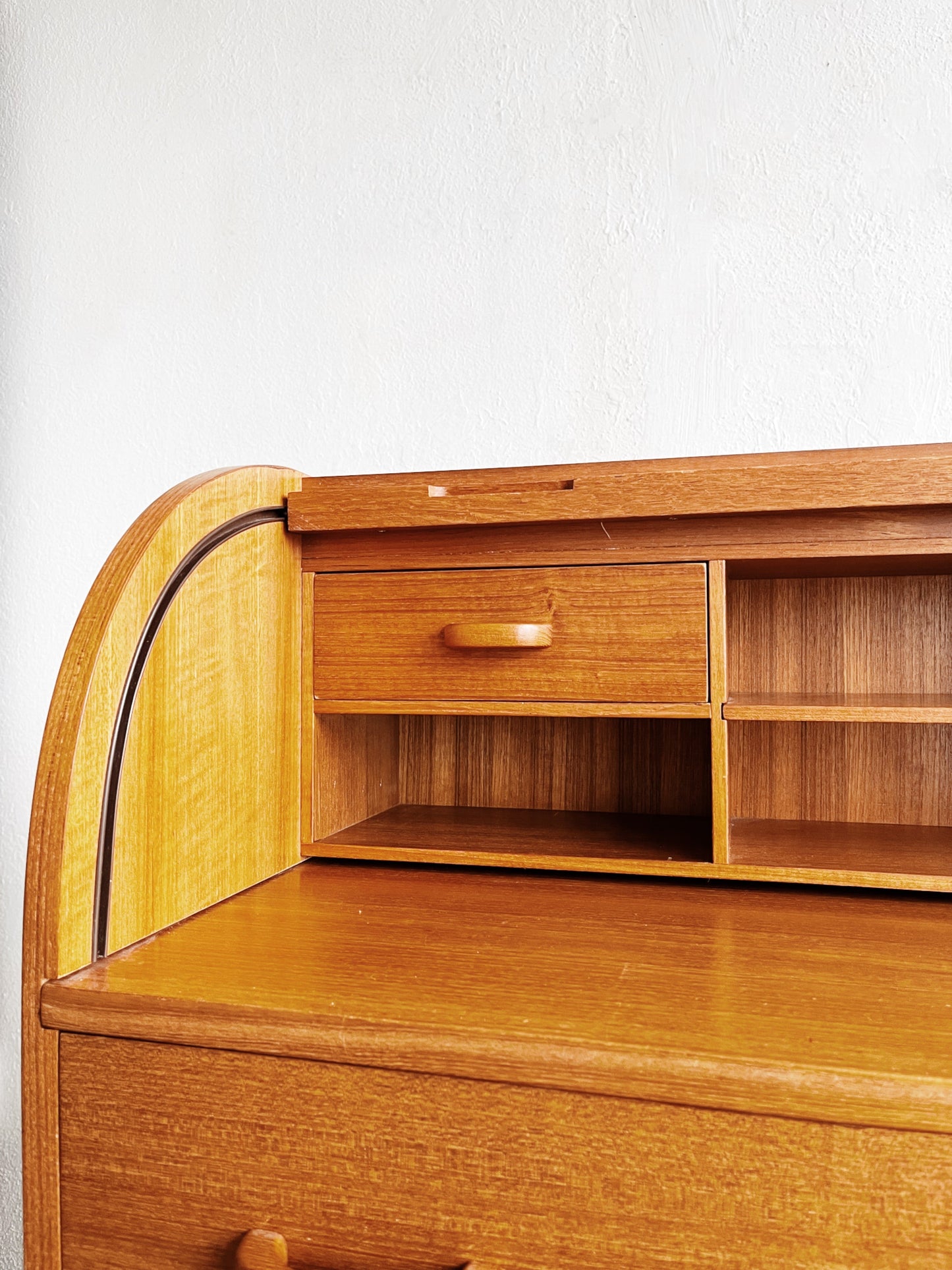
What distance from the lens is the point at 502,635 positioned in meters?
0.85

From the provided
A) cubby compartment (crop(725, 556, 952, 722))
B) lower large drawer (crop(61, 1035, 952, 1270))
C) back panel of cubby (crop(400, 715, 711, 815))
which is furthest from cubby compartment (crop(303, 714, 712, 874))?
lower large drawer (crop(61, 1035, 952, 1270))

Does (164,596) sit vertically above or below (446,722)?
above

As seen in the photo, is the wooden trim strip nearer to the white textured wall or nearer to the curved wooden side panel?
the curved wooden side panel

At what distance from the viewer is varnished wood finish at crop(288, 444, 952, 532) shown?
2.50 ft

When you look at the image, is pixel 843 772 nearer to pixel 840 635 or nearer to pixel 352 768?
pixel 840 635

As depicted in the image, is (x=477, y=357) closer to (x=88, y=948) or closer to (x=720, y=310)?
(x=720, y=310)

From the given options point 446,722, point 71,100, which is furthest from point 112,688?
point 71,100

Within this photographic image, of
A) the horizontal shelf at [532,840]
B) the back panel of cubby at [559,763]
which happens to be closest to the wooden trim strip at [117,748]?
the horizontal shelf at [532,840]

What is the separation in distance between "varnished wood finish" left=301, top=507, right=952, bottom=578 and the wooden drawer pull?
0.06 m

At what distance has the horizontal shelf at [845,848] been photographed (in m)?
0.80

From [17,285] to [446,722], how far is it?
1.01 m

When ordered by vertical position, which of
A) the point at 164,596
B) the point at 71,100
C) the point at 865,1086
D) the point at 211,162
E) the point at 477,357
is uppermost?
the point at 71,100

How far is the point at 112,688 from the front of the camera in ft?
2.16

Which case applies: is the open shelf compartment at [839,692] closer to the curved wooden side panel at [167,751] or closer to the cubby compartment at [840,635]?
the cubby compartment at [840,635]
